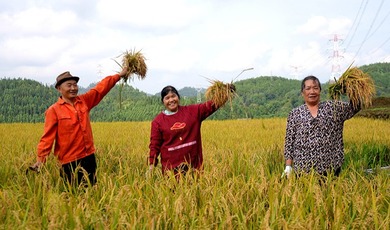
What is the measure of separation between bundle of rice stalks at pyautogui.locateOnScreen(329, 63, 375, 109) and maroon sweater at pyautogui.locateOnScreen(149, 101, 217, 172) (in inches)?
45.3

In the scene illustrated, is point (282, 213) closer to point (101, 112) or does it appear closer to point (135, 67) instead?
point (135, 67)

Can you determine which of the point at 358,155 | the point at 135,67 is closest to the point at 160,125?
the point at 135,67

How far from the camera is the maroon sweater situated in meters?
3.43

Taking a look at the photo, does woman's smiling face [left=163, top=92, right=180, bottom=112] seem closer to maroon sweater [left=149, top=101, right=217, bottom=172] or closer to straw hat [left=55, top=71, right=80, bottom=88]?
maroon sweater [left=149, top=101, right=217, bottom=172]

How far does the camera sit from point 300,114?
10.9ft

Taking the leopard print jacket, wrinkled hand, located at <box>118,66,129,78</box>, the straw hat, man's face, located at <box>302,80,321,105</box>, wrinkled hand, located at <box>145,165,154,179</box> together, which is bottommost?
wrinkled hand, located at <box>145,165,154,179</box>

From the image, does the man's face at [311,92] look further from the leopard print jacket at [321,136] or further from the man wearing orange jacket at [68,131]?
the man wearing orange jacket at [68,131]

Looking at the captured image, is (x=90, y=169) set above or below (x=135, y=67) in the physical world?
below

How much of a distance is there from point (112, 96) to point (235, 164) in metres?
90.7

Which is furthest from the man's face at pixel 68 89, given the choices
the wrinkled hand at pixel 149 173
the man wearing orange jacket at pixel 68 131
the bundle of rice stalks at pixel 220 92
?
the bundle of rice stalks at pixel 220 92

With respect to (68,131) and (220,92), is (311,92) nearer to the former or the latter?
(220,92)

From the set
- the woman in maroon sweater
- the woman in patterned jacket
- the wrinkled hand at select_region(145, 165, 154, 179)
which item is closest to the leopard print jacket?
the woman in patterned jacket

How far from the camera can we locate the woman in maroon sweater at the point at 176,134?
3.43 metres

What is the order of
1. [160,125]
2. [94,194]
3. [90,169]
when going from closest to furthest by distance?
[94,194], [160,125], [90,169]
